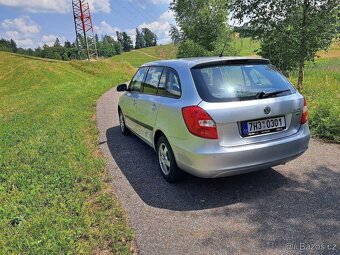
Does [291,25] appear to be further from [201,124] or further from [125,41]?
[125,41]

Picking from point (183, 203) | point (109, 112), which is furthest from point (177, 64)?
point (109, 112)

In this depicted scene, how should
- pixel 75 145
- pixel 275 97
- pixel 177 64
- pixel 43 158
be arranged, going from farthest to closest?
pixel 75 145 < pixel 43 158 < pixel 177 64 < pixel 275 97

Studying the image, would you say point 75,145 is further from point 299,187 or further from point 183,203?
point 299,187

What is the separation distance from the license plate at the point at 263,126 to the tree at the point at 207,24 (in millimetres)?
26707

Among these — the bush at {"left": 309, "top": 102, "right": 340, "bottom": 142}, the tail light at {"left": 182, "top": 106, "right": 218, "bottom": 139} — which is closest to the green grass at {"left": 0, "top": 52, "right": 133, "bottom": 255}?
the tail light at {"left": 182, "top": 106, "right": 218, "bottom": 139}

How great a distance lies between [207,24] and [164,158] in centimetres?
2989

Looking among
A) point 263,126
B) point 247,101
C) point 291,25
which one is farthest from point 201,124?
point 291,25

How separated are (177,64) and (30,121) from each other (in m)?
6.62

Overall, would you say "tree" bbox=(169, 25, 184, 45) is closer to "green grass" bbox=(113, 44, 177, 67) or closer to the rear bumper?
the rear bumper

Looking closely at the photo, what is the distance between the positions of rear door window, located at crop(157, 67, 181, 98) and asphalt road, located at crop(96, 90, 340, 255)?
128 centimetres

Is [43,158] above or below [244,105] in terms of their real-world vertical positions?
below

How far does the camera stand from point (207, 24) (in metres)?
31.8

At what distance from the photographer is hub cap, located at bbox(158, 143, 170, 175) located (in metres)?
4.39

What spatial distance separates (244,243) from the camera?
2.94 m
